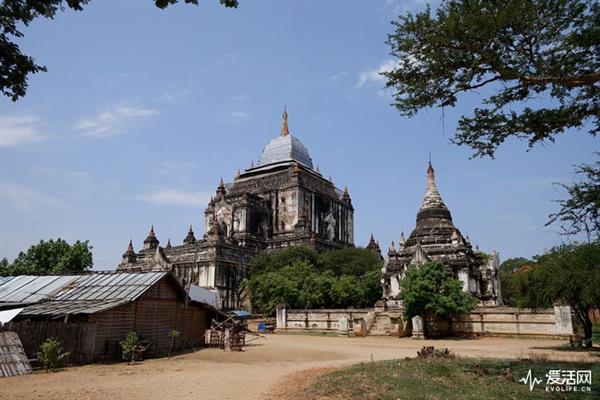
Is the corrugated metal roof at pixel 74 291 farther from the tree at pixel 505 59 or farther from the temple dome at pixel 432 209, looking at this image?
the temple dome at pixel 432 209

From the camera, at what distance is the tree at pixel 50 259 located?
47219 mm

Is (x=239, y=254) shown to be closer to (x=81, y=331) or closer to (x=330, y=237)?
(x=330, y=237)

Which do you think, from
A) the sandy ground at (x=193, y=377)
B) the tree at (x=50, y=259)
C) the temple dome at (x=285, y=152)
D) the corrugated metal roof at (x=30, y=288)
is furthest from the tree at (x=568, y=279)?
the temple dome at (x=285, y=152)

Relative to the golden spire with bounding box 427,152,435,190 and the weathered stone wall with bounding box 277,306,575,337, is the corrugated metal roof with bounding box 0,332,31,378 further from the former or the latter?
the golden spire with bounding box 427,152,435,190

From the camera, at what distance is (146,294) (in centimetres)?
2075

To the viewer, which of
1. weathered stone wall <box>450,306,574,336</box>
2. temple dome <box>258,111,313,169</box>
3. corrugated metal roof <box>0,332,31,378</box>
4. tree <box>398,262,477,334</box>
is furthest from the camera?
temple dome <box>258,111,313,169</box>

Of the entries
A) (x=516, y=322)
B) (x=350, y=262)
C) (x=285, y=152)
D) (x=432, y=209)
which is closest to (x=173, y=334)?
(x=516, y=322)

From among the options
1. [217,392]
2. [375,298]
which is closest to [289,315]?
[375,298]

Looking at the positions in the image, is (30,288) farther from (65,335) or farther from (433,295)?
(433,295)

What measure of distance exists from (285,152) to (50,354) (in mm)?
56699

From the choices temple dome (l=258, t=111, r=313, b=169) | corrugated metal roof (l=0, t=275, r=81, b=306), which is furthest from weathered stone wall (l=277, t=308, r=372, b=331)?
temple dome (l=258, t=111, r=313, b=169)

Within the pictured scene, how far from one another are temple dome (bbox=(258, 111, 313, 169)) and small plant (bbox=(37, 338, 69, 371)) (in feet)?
178

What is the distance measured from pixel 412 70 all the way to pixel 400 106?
0.99 m

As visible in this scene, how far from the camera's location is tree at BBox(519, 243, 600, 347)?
1986 centimetres
